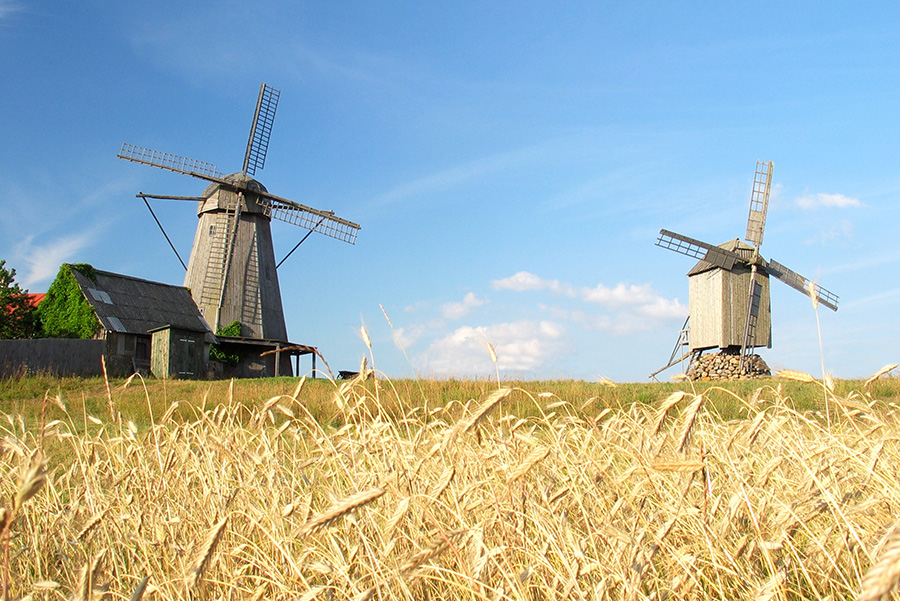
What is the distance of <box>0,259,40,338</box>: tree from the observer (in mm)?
27391

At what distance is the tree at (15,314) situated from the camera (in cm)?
2739

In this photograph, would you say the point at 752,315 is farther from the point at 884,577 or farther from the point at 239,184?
the point at 884,577

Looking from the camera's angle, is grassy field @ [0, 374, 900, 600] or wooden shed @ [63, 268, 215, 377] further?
wooden shed @ [63, 268, 215, 377]

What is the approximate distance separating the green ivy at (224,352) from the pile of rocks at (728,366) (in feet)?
61.5

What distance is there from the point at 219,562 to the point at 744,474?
2644 millimetres

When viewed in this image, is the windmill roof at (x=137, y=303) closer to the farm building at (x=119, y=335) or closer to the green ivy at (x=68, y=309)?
the farm building at (x=119, y=335)

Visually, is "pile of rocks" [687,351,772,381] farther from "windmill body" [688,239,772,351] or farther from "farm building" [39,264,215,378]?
"farm building" [39,264,215,378]

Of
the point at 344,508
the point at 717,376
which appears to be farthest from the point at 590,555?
the point at 717,376

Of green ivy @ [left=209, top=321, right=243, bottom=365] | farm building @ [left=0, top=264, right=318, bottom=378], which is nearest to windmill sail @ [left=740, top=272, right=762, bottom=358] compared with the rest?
farm building @ [left=0, top=264, right=318, bottom=378]

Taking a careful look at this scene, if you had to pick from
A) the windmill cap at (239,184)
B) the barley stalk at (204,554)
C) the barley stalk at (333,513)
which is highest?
the windmill cap at (239,184)

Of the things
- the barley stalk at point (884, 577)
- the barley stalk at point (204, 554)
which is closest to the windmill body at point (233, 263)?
the barley stalk at point (204, 554)

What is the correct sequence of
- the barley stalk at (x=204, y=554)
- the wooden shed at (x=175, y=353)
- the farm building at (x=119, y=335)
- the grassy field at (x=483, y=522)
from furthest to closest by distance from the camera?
1. the wooden shed at (x=175, y=353)
2. the farm building at (x=119, y=335)
3. the grassy field at (x=483, y=522)
4. the barley stalk at (x=204, y=554)

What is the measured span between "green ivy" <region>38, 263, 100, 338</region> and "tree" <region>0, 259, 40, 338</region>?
2.33 feet

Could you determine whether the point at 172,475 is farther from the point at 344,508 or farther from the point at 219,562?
the point at 344,508
